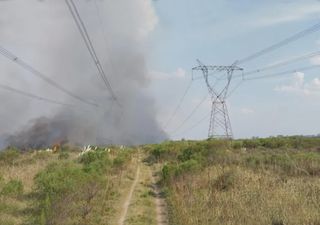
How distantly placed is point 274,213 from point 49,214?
343 inches

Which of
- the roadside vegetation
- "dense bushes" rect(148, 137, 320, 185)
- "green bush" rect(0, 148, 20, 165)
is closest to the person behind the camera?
the roadside vegetation

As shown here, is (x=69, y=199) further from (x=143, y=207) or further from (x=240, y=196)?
(x=240, y=196)

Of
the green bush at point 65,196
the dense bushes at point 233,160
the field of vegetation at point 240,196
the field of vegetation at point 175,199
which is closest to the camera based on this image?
the field of vegetation at point 240,196

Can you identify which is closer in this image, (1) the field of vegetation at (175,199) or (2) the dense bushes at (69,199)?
(1) the field of vegetation at (175,199)

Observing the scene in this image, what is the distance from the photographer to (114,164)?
4700cm

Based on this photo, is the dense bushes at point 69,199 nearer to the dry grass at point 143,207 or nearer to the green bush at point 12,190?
the green bush at point 12,190

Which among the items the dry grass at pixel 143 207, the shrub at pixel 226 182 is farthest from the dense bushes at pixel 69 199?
the shrub at pixel 226 182

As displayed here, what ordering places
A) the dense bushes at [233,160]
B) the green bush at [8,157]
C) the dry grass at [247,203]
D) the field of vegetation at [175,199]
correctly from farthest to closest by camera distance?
the green bush at [8,157] → the dense bushes at [233,160] → the field of vegetation at [175,199] → the dry grass at [247,203]

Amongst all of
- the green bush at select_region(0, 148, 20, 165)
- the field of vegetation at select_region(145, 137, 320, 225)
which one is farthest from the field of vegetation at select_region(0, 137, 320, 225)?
the green bush at select_region(0, 148, 20, 165)

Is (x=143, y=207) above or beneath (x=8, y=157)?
beneath

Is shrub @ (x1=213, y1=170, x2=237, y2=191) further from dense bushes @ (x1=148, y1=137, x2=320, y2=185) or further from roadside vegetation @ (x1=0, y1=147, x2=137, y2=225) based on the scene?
roadside vegetation @ (x1=0, y1=147, x2=137, y2=225)

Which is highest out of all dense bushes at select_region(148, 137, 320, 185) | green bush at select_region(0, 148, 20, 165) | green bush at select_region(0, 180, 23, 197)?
green bush at select_region(0, 148, 20, 165)

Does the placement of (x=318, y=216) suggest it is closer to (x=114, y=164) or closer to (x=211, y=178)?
(x=211, y=178)

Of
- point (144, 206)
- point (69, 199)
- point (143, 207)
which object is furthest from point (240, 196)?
point (69, 199)
